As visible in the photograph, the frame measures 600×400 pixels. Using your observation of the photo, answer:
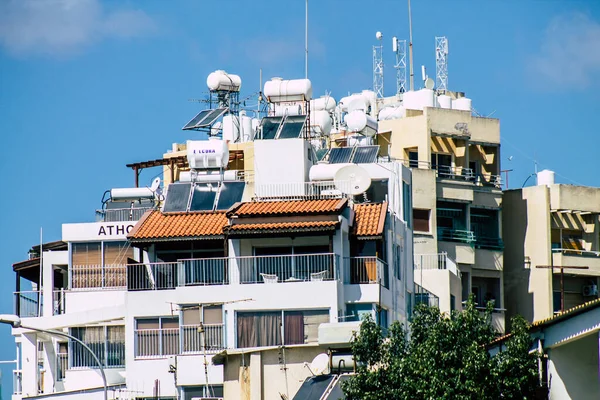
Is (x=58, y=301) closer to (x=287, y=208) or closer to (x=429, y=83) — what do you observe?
(x=287, y=208)

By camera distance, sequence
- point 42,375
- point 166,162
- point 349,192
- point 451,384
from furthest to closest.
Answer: point 166,162 → point 42,375 → point 349,192 → point 451,384

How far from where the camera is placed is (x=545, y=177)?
101750 mm

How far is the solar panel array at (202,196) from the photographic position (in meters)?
73.1

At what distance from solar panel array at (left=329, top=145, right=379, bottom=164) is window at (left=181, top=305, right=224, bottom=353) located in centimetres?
1132

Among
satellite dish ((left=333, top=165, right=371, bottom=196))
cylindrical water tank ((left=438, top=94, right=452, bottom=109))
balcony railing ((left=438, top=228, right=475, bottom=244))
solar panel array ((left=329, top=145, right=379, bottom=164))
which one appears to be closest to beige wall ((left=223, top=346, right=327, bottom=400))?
satellite dish ((left=333, top=165, right=371, bottom=196))

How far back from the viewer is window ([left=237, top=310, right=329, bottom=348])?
66.7 m

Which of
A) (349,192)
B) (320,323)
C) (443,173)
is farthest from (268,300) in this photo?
(443,173)

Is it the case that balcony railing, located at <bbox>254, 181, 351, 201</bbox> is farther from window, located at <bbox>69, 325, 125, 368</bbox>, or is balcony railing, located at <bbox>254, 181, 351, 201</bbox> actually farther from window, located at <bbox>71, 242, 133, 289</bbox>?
window, located at <bbox>69, 325, 125, 368</bbox>

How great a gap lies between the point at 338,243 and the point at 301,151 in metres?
7.04

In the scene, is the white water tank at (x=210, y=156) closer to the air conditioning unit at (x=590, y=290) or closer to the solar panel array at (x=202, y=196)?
the solar panel array at (x=202, y=196)

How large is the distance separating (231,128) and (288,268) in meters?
30.4

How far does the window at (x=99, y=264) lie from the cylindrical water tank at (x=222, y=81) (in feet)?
63.3

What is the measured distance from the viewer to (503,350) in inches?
2301

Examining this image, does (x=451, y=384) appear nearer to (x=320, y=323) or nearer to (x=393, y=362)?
(x=393, y=362)
